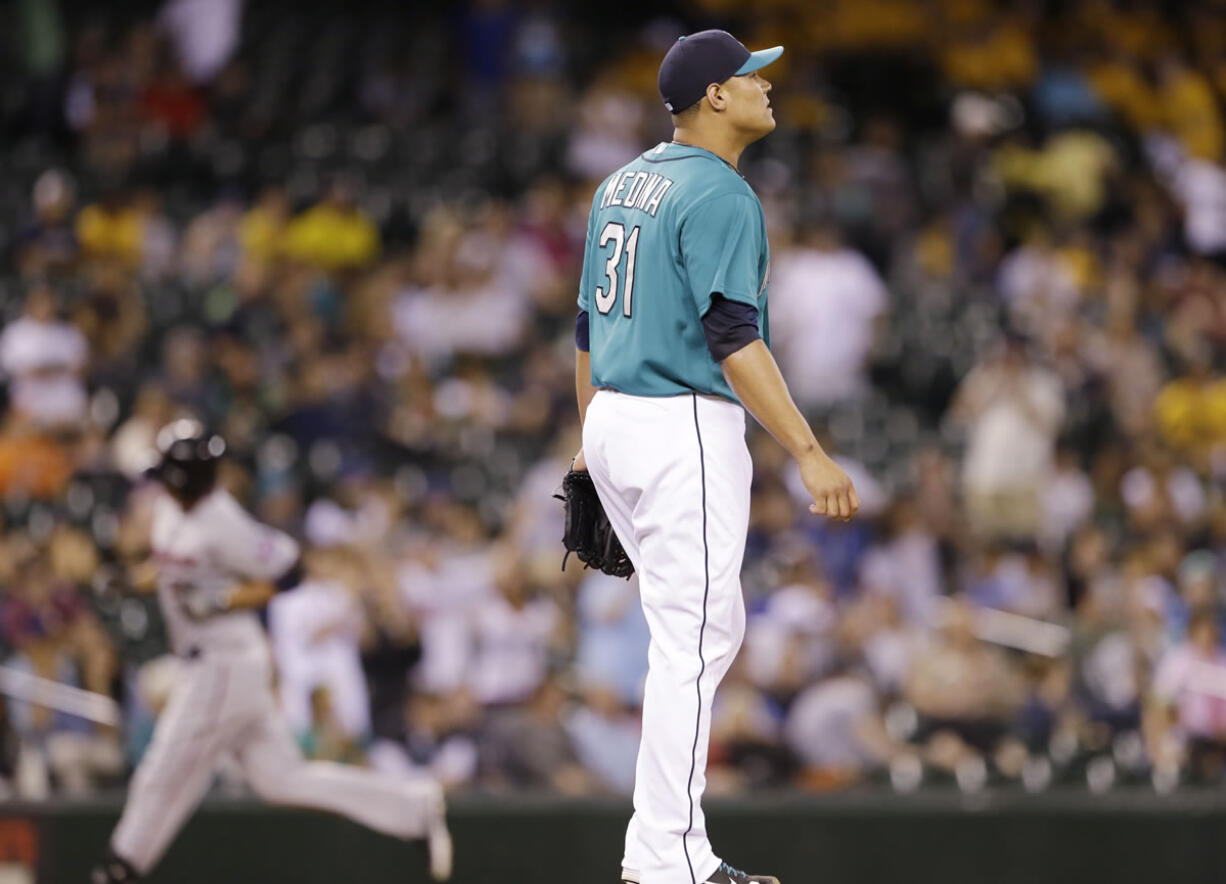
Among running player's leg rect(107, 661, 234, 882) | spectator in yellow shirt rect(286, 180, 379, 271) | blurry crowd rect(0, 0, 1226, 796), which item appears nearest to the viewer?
running player's leg rect(107, 661, 234, 882)

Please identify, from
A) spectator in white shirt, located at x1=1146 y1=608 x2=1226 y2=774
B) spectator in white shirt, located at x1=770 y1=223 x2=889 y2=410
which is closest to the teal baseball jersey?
spectator in white shirt, located at x1=1146 y1=608 x2=1226 y2=774

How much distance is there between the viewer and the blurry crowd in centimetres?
972

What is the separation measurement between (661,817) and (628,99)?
10.4m

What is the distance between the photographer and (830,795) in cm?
715

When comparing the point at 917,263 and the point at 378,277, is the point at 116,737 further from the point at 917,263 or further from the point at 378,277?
the point at 917,263

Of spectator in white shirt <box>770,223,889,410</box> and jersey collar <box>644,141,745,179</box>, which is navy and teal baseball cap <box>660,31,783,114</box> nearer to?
jersey collar <box>644,141,745,179</box>

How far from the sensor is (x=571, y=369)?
40.9 ft

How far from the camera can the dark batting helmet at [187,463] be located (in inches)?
284

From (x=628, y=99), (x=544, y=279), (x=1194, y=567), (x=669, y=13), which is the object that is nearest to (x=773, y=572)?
(x=1194, y=567)

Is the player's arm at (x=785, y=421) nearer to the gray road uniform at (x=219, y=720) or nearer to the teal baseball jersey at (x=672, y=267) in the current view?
the teal baseball jersey at (x=672, y=267)

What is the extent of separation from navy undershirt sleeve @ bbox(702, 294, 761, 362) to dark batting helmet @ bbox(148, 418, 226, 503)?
113 inches

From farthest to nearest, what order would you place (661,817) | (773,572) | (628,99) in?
(628,99) → (773,572) → (661,817)

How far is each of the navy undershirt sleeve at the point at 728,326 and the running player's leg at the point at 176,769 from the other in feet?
10.2

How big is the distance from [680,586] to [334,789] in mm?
2671
